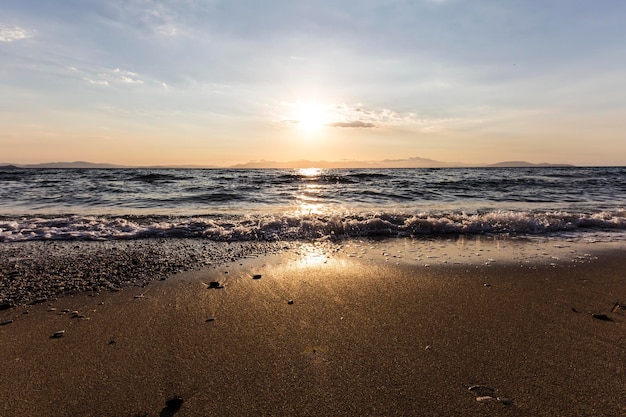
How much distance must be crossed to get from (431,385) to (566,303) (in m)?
2.99

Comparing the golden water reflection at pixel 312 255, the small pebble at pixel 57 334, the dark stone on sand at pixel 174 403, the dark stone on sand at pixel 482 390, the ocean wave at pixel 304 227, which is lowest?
the dark stone on sand at pixel 174 403

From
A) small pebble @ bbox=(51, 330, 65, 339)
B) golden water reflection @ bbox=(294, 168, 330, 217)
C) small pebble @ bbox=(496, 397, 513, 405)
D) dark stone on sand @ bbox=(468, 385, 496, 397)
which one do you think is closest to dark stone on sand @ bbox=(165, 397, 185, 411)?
small pebble @ bbox=(51, 330, 65, 339)

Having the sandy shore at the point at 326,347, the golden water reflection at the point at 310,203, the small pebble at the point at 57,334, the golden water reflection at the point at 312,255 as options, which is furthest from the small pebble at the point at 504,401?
the golden water reflection at the point at 310,203

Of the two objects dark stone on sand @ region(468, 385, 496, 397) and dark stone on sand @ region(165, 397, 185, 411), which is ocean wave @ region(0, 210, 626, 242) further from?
dark stone on sand @ region(468, 385, 496, 397)

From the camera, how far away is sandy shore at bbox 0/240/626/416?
2754 mm

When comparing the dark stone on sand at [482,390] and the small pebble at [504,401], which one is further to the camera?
the dark stone on sand at [482,390]

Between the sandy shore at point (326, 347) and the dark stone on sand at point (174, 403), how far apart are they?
11mm

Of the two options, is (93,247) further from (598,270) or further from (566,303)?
(598,270)

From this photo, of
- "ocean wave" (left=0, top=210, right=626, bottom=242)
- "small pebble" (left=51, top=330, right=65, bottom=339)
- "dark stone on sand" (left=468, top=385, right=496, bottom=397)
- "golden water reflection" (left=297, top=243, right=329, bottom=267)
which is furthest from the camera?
"ocean wave" (left=0, top=210, right=626, bottom=242)

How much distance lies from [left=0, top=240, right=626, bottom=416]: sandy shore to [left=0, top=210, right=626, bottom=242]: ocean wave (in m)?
3.63

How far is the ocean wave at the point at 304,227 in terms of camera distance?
930 centimetres

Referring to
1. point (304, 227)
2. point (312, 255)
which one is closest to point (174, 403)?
point (312, 255)

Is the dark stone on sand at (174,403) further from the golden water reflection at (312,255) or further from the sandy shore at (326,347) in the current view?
the golden water reflection at (312,255)

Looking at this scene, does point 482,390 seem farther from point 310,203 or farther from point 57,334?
point 310,203
